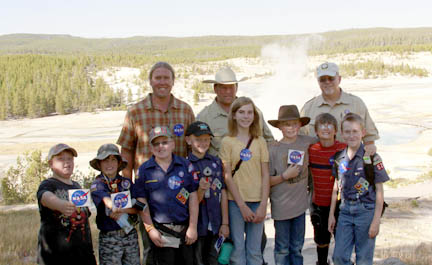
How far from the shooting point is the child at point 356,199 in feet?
13.6

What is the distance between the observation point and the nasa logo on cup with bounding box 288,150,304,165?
173 inches

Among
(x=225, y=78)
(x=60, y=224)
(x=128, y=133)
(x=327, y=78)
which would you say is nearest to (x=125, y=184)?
(x=60, y=224)

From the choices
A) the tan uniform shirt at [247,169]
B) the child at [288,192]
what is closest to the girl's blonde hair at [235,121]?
the tan uniform shirt at [247,169]

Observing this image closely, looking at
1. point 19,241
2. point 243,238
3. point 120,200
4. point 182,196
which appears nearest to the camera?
point 120,200

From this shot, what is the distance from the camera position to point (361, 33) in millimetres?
144000

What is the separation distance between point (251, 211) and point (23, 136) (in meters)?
33.8

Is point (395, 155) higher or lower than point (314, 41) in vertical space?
lower

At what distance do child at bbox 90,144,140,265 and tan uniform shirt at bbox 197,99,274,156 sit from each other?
107 centimetres

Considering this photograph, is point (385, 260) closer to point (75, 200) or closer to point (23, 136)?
point (75, 200)

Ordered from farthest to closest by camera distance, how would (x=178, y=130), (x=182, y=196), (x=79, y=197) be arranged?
(x=178, y=130) < (x=182, y=196) < (x=79, y=197)

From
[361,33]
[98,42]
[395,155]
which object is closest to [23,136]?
[395,155]

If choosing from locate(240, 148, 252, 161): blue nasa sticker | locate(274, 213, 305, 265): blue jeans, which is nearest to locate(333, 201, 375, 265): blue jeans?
locate(274, 213, 305, 265): blue jeans

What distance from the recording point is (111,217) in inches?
157

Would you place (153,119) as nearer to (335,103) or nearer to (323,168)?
(323,168)
